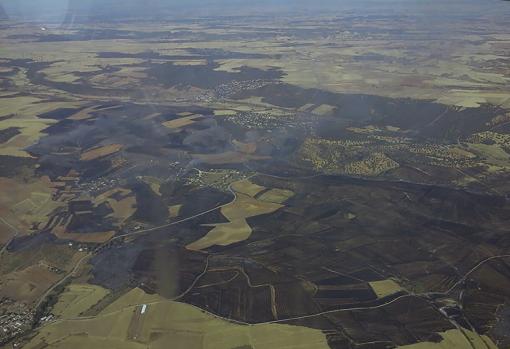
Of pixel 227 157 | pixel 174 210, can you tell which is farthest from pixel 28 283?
pixel 227 157

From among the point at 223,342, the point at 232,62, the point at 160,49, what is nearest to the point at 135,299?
the point at 223,342

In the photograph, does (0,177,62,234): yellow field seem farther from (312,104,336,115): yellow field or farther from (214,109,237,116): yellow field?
(312,104,336,115): yellow field

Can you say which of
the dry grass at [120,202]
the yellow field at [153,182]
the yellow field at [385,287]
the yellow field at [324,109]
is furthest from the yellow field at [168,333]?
the yellow field at [324,109]

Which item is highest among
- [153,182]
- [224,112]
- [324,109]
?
[153,182]

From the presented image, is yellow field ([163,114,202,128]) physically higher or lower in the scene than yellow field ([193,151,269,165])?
lower

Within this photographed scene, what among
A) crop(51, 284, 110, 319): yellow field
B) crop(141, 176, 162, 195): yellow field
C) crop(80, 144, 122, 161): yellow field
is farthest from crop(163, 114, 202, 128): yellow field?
crop(51, 284, 110, 319): yellow field

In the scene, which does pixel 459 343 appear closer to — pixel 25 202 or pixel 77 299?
pixel 77 299
